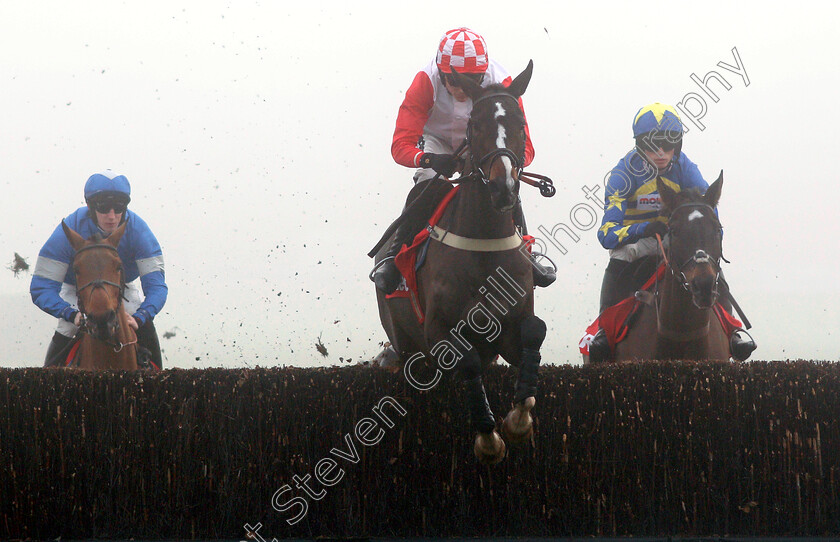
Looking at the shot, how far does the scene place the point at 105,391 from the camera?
7.05 m

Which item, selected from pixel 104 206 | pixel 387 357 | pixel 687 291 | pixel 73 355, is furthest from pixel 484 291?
pixel 104 206

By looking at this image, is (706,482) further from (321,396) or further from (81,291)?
(81,291)

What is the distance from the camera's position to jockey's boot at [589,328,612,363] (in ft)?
28.8

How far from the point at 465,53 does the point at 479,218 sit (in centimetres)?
132

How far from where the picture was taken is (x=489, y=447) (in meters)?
6.06

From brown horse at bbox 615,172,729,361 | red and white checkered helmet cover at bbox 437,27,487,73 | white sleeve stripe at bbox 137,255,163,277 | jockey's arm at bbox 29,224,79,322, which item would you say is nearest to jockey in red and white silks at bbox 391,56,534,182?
red and white checkered helmet cover at bbox 437,27,487,73

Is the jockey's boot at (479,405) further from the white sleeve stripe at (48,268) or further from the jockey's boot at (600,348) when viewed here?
the white sleeve stripe at (48,268)

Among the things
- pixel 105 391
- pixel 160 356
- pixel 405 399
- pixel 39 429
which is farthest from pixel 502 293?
pixel 160 356

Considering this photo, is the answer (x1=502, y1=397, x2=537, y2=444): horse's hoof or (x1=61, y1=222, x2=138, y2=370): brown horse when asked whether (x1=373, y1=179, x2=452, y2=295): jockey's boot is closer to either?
(x1=502, y1=397, x2=537, y2=444): horse's hoof

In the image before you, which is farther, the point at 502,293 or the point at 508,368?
the point at 508,368

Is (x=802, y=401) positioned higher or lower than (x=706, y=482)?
higher

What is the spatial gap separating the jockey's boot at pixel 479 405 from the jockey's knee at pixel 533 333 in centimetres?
37

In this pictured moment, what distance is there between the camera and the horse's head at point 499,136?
18.5ft

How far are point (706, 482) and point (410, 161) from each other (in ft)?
9.79
